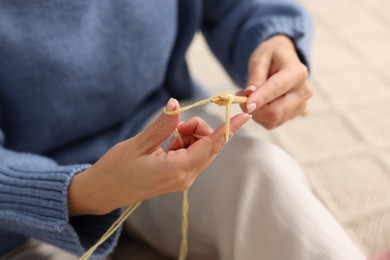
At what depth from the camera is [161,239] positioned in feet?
2.08

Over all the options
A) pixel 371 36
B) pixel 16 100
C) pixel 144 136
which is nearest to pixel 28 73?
pixel 16 100

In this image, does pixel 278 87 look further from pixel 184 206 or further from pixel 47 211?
pixel 47 211

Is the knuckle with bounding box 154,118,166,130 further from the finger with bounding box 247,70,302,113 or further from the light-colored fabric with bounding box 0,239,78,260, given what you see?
the light-colored fabric with bounding box 0,239,78,260

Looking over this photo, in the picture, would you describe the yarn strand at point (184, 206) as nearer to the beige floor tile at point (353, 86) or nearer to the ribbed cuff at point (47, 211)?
the ribbed cuff at point (47, 211)

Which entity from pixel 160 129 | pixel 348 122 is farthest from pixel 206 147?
pixel 348 122

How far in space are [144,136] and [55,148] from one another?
0.87 feet

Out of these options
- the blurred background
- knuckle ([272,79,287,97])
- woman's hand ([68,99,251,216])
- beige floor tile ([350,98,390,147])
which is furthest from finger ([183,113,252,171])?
beige floor tile ([350,98,390,147])

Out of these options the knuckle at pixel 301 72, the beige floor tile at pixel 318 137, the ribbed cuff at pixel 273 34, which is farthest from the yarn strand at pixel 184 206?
the beige floor tile at pixel 318 137

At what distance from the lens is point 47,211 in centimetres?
46

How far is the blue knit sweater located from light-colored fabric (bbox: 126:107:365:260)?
13 cm

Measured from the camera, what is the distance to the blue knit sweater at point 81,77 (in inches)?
19.1

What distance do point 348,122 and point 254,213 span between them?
48 cm

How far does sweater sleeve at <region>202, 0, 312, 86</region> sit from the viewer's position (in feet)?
2.10

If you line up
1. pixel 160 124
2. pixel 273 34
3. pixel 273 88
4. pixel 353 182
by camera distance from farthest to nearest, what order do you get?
pixel 353 182 → pixel 273 34 → pixel 273 88 → pixel 160 124
